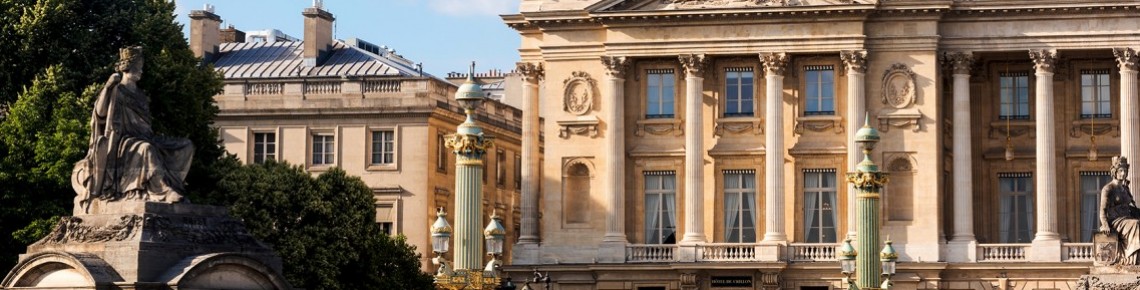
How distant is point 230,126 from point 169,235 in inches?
2039

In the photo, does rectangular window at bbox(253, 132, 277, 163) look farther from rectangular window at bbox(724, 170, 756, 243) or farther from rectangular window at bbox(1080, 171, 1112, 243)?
rectangular window at bbox(1080, 171, 1112, 243)

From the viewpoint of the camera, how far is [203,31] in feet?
297

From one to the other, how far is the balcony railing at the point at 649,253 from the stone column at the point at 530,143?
3.73 meters

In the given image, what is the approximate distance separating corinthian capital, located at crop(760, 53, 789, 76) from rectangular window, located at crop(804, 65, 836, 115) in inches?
48.2

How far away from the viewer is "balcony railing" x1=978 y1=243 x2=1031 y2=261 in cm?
7550

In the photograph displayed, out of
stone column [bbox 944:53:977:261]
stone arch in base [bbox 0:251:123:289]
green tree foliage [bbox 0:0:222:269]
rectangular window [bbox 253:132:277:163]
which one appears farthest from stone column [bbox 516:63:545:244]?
Result: stone arch in base [bbox 0:251:123:289]

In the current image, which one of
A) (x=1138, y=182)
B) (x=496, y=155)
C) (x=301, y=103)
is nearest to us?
(x=1138, y=182)

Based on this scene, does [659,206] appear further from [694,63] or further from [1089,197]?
[1089,197]

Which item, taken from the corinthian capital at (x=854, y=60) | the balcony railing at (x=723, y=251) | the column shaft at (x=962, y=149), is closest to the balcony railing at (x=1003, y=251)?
the column shaft at (x=962, y=149)

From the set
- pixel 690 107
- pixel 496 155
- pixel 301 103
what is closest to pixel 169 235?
pixel 690 107

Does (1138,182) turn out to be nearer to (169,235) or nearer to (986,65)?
(986,65)

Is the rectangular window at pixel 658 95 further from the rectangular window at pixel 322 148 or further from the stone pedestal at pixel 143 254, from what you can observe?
the stone pedestal at pixel 143 254

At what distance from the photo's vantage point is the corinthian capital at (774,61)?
252ft

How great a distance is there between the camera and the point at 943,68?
7769 cm
